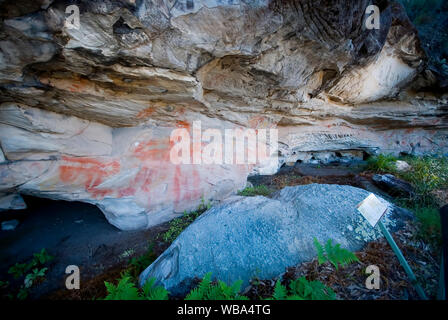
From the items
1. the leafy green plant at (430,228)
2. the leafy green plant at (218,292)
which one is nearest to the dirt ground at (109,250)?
the leafy green plant at (430,228)

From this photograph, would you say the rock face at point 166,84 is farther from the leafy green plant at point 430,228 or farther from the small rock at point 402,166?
the leafy green plant at point 430,228

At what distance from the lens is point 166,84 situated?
3348 mm

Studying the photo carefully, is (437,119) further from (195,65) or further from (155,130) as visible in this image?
(155,130)

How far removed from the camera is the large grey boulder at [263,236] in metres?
2.18

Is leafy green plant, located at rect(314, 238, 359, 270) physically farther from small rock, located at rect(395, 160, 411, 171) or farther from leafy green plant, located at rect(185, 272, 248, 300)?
small rock, located at rect(395, 160, 411, 171)

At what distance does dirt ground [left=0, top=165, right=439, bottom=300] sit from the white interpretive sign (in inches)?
27.6

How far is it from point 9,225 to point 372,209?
24.8 ft

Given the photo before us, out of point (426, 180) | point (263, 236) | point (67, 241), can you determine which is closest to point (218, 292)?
point (263, 236)

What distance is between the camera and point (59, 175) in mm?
3771

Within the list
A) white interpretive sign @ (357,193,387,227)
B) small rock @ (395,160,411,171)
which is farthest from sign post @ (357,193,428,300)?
small rock @ (395,160,411,171)

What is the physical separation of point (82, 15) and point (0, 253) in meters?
5.01

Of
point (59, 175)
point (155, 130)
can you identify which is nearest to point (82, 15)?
point (155, 130)

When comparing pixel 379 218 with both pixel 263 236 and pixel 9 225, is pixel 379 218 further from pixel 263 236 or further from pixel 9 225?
pixel 9 225

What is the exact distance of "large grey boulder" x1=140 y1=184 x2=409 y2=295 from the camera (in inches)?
85.7
